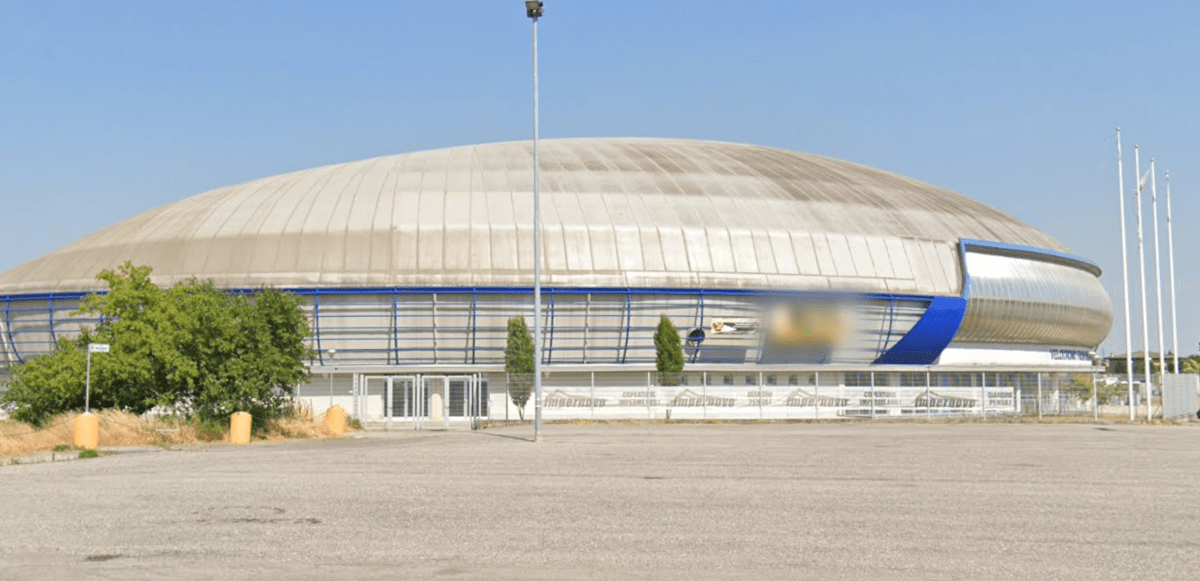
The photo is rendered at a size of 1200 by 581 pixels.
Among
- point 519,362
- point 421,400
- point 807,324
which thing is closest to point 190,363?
point 421,400

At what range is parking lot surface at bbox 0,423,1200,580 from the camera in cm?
1023

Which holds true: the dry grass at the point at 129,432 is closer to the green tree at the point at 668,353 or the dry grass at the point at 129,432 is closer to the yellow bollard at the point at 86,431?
the yellow bollard at the point at 86,431

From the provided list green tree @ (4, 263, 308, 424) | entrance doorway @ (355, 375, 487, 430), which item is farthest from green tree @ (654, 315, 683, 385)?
green tree @ (4, 263, 308, 424)

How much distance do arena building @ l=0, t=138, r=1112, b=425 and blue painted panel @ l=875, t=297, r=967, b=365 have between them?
117 millimetres

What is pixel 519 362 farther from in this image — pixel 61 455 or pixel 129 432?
pixel 61 455

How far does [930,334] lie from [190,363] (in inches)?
1457

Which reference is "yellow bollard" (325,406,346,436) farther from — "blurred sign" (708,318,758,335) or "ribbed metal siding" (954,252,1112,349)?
"ribbed metal siding" (954,252,1112,349)

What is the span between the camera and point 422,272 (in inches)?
2108

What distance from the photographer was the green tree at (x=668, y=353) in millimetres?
51603

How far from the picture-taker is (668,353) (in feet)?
171

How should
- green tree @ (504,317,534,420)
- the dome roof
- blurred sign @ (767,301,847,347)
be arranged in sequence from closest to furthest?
green tree @ (504,317,534,420) < the dome roof < blurred sign @ (767,301,847,347)

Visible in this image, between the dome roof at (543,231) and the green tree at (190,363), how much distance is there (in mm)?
Result: 15656

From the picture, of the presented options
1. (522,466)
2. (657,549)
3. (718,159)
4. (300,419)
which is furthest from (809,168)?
(657,549)

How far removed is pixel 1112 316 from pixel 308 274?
46.7 meters
